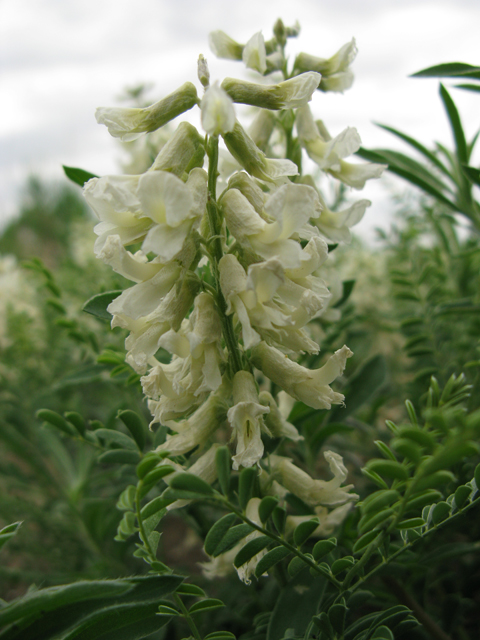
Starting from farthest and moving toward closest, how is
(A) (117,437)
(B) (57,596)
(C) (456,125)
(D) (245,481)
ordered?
1. (C) (456,125)
2. (A) (117,437)
3. (D) (245,481)
4. (B) (57,596)

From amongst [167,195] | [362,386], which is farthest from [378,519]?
[362,386]

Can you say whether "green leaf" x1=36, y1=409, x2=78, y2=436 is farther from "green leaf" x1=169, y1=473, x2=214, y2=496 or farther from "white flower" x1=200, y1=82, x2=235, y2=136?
"white flower" x1=200, y1=82, x2=235, y2=136

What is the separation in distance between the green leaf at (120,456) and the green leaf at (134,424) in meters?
0.03

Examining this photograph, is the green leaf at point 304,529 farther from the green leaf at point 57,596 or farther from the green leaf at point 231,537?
the green leaf at point 57,596

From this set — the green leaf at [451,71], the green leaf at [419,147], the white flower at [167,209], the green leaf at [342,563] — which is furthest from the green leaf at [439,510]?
the green leaf at [419,147]

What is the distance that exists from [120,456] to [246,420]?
0.29 meters

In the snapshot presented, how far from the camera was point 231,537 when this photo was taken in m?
0.64

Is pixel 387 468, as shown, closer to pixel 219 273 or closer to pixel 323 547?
pixel 323 547

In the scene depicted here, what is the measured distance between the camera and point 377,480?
650 mm

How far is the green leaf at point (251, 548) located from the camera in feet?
2.04

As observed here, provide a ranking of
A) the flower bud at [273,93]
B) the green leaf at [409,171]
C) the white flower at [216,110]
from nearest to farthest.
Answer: the white flower at [216,110]
the flower bud at [273,93]
the green leaf at [409,171]

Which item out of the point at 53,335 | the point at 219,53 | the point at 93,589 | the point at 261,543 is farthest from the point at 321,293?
the point at 53,335

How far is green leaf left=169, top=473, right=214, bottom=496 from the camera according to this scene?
548mm

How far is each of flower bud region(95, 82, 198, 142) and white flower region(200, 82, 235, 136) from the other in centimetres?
14
